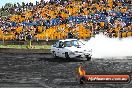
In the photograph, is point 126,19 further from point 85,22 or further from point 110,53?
point 110,53

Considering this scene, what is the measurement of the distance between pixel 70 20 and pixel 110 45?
35.8 feet

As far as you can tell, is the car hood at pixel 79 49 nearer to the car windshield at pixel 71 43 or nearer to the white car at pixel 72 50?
the white car at pixel 72 50

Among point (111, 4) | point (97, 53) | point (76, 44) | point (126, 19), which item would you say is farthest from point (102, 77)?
point (111, 4)

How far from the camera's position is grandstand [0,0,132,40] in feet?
132

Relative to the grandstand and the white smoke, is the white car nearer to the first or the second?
the white smoke

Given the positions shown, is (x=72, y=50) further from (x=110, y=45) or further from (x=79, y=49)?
(x=110, y=45)

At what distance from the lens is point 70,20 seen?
155 ft

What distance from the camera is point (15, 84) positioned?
14664mm

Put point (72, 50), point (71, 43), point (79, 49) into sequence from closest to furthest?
point (79, 49)
point (72, 50)
point (71, 43)

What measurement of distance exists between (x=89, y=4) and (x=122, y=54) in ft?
62.2

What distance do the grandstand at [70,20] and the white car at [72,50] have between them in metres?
10.7

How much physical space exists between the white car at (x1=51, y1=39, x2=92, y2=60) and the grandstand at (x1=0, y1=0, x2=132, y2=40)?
35.2 ft

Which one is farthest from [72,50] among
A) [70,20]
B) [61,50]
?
[70,20]

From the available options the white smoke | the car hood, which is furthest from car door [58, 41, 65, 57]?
the white smoke
